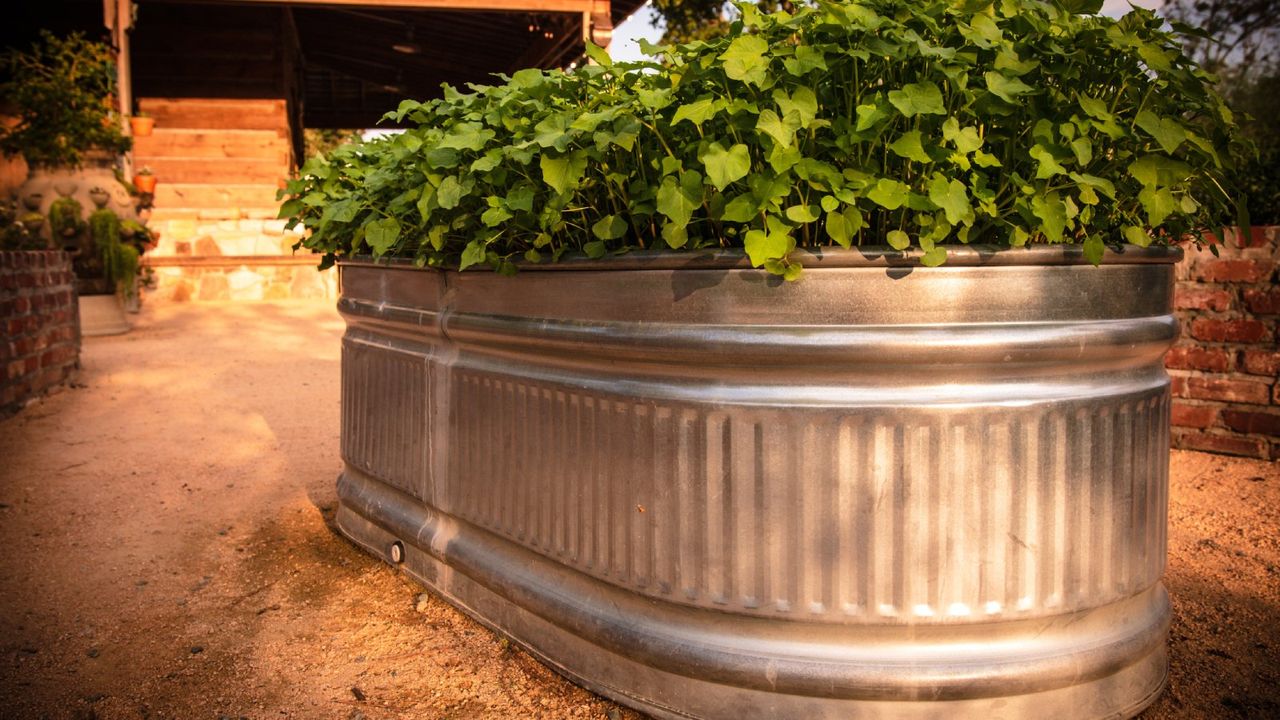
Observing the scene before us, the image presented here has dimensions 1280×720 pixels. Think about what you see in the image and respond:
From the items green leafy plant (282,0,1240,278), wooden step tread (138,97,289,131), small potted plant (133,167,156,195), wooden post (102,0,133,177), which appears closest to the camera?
green leafy plant (282,0,1240,278)

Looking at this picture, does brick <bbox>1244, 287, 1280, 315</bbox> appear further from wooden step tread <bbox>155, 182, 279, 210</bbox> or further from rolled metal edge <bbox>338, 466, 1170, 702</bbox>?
wooden step tread <bbox>155, 182, 279, 210</bbox>

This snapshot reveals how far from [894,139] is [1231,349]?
2647 millimetres

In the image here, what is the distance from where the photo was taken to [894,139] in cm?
144

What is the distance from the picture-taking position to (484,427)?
1893mm

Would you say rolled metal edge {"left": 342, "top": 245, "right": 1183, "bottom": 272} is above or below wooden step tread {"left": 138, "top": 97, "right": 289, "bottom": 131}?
below

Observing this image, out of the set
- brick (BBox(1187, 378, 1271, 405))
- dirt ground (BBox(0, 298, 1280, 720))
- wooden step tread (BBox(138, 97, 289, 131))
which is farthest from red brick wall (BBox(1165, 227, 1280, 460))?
wooden step tread (BBox(138, 97, 289, 131))

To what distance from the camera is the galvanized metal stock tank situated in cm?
140

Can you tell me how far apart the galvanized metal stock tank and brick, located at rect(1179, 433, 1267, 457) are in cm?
221

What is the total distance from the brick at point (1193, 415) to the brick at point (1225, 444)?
38 millimetres

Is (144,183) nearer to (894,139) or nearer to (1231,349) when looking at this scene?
(1231,349)

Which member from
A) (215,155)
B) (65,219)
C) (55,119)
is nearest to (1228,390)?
(65,219)

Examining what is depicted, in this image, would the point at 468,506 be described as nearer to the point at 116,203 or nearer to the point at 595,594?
the point at 595,594

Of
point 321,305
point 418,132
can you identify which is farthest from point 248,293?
point 418,132

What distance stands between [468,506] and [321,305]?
7558 millimetres
